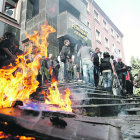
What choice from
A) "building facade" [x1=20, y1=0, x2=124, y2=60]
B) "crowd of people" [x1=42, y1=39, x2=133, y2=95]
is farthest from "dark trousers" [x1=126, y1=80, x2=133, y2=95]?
"building facade" [x1=20, y1=0, x2=124, y2=60]

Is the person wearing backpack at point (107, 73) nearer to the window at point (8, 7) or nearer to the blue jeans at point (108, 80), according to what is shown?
the blue jeans at point (108, 80)

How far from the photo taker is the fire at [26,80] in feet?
11.5

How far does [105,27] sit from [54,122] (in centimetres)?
2444

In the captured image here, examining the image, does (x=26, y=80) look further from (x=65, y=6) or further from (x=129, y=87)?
(x=65, y=6)

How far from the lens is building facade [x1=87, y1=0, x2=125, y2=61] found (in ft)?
63.6

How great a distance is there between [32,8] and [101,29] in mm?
12987

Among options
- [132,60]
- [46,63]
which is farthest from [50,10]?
[132,60]

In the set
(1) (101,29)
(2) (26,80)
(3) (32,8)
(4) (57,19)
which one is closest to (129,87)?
→ (2) (26,80)

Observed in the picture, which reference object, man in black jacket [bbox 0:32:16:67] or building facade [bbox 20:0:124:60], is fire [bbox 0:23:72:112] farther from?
building facade [bbox 20:0:124:60]

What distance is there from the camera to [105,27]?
77.5 feet

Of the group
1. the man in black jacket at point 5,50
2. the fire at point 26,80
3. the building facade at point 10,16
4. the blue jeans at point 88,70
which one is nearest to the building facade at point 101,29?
the fire at point 26,80

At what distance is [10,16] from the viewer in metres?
8.73

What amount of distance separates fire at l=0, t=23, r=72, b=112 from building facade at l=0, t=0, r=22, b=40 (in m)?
1.95

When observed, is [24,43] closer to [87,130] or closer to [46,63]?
[46,63]
